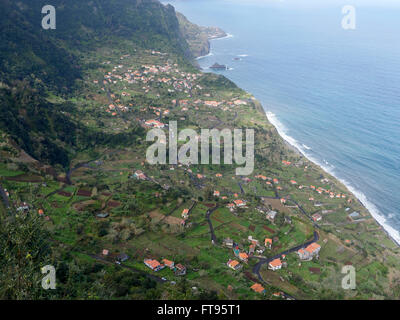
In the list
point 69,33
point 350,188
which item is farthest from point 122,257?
point 69,33

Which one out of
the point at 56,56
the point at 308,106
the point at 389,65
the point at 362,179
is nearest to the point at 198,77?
the point at 308,106

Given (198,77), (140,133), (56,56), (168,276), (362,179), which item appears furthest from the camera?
(198,77)

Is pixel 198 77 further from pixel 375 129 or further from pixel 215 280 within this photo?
pixel 215 280

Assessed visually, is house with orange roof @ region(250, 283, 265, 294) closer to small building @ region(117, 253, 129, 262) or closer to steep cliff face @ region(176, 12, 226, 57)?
small building @ region(117, 253, 129, 262)

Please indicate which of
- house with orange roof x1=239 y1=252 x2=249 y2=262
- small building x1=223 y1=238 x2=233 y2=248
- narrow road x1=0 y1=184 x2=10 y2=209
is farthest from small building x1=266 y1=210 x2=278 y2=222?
narrow road x1=0 y1=184 x2=10 y2=209

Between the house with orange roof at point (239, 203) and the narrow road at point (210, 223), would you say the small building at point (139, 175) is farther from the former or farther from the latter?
the house with orange roof at point (239, 203)

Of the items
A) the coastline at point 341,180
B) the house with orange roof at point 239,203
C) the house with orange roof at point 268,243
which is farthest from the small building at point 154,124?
the house with orange roof at point 268,243
